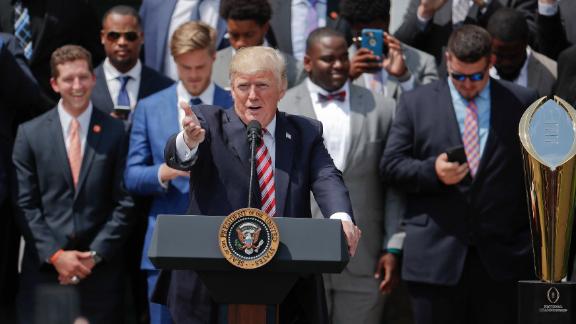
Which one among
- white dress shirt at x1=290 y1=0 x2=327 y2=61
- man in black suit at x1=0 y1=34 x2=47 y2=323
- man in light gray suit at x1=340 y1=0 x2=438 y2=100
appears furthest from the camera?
white dress shirt at x1=290 y1=0 x2=327 y2=61

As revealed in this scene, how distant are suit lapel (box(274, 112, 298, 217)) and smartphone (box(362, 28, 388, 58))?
258 cm

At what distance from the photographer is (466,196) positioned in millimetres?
6473

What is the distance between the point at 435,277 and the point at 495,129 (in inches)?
36.9

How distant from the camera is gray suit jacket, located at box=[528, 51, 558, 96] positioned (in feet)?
23.6

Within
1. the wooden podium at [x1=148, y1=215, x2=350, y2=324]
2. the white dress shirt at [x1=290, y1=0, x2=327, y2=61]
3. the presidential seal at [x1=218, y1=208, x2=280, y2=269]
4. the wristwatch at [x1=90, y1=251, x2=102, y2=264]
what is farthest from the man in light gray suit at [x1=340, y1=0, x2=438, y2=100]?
the presidential seal at [x1=218, y1=208, x2=280, y2=269]

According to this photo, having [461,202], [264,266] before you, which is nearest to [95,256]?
[461,202]

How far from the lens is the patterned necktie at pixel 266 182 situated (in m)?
4.53

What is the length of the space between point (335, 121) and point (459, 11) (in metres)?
1.56

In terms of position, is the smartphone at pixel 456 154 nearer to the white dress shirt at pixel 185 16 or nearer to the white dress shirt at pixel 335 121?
the white dress shirt at pixel 335 121

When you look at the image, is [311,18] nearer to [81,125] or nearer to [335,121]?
[335,121]

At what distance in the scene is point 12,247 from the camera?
7.12 meters

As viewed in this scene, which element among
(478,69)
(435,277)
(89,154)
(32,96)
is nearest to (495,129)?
(478,69)

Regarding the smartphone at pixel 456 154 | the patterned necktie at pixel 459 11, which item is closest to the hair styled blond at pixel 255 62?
the smartphone at pixel 456 154

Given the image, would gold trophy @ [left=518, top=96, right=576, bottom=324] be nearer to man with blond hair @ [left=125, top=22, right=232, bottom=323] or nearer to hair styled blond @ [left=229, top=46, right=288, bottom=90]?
hair styled blond @ [left=229, top=46, right=288, bottom=90]
